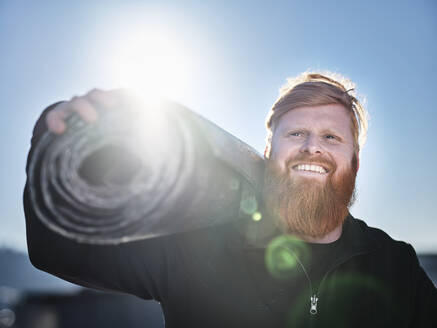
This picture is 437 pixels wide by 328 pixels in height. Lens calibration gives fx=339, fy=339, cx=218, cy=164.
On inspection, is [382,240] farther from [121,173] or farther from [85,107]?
[85,107]

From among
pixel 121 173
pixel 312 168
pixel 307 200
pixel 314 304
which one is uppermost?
pixel 312 168

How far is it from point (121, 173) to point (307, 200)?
1.68 metres

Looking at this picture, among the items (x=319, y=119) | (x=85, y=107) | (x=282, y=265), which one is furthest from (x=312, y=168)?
(x=85, y=107)

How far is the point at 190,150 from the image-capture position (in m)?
1.33

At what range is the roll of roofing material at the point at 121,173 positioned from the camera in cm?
121

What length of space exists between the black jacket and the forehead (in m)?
0.87

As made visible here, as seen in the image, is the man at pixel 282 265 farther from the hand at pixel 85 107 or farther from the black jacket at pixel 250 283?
the hand at pixel 85 107

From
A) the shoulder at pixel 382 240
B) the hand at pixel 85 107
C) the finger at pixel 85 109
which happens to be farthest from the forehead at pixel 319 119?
the finger at pixel 85 109

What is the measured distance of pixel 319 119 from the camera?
2.68 meters

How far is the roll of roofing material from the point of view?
121 cm

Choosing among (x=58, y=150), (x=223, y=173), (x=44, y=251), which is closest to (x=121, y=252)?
(x=44, y=251)

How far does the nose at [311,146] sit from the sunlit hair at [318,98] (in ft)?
0.99

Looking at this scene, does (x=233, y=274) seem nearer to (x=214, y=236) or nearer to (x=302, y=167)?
(x=214, y=236)

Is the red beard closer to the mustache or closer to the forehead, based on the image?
the mustache
